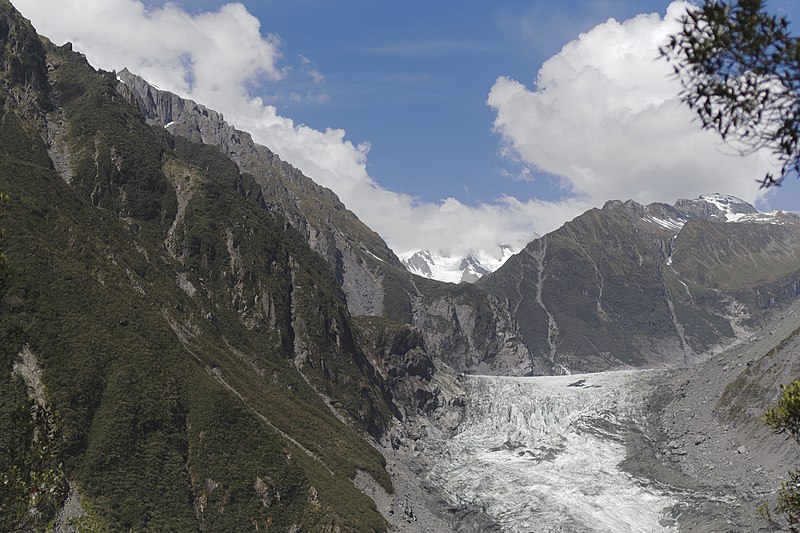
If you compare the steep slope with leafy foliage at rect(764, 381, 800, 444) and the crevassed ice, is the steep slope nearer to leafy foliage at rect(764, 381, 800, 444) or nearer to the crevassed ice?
the crevassed ice

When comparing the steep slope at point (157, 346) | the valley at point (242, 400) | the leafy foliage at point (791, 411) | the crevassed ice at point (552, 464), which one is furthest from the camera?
the crevassed ice at point (552, 464)

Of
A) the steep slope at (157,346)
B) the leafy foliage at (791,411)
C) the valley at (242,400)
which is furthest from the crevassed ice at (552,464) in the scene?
the leafy foliage at (791,411)

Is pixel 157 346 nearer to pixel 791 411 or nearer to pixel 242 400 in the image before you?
pixel 242 400

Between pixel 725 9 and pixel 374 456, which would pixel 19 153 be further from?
pixel 725 9

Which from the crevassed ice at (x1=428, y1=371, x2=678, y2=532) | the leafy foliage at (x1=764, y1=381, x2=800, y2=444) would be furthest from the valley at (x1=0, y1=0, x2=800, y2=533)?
the leafy foliage at (x1=764, y1=381, x2=800, y2=444)

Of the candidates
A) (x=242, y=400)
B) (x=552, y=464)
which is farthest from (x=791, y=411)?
(x=552, y=464)

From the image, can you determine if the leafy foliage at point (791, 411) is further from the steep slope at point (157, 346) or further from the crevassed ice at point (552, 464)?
the crevassed ice at point (552, 464)

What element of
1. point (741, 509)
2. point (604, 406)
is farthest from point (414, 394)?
point (741, 509)

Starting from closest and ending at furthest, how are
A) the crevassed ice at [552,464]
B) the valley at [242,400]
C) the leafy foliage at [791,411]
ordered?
the leafy foliage at [791,411] < the valley at [242,400] < the crevassed ice at [552,464]
